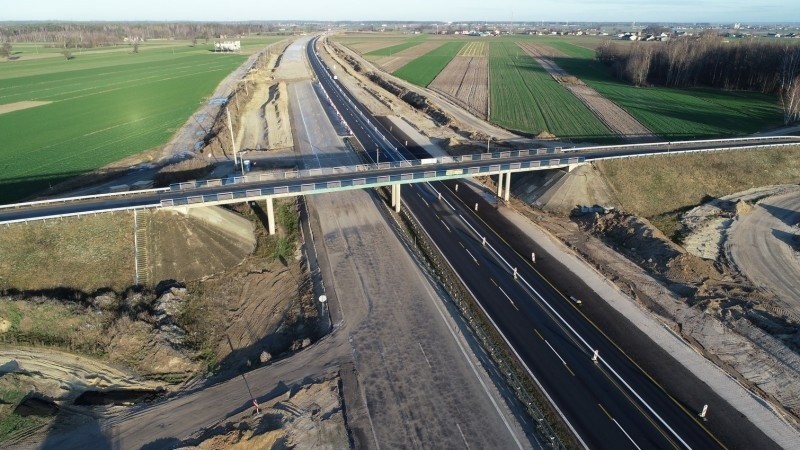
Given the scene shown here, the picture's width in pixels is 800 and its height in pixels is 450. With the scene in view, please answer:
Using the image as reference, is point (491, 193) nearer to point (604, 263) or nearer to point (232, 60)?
point (604, 263)

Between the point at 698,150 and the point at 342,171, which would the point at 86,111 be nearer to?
the point at 342,171

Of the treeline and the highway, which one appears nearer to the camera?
the highway

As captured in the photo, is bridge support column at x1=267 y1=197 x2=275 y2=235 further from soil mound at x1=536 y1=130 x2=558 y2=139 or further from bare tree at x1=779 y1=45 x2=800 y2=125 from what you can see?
bare tree at x1=779 y1=45 x2=800 y2=125

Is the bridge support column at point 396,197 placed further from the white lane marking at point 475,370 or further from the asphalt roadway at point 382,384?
the white lane marking at point 475,370

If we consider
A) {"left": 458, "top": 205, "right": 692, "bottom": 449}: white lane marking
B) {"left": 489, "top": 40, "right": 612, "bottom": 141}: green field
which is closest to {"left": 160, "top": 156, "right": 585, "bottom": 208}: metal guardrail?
{"left": 458, "top": 205, "right": 692, "bottom": 449}: white lane marking

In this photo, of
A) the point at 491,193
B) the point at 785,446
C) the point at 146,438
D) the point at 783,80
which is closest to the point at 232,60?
the point at 491,193

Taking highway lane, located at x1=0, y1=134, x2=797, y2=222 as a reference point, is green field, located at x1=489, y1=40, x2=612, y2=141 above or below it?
above
